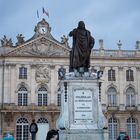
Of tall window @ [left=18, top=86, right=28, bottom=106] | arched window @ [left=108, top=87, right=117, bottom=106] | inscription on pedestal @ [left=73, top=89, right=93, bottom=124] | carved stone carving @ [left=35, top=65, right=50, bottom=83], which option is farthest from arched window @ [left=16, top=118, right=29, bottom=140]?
inscription on pedestal @ [left=73, top=89, right=93, bottom=124]

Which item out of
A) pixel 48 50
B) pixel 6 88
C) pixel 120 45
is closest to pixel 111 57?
pixel 120 45

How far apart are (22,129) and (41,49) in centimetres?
879

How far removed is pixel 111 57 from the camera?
46.9 metres

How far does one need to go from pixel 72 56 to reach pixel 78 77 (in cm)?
90

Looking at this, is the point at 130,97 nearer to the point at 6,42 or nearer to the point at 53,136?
the point at 6,42

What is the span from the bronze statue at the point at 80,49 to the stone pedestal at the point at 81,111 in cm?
52

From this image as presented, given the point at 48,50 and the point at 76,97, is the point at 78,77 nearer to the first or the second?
the point at 76,97

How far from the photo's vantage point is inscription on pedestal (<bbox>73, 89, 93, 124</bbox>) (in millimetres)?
13852

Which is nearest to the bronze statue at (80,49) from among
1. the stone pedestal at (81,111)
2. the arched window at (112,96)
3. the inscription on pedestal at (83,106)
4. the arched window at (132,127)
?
the stone pedestal at (81,111)

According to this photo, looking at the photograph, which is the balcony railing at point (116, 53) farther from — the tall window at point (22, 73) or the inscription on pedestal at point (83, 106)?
the inscription on pedestal at point (83, 106)

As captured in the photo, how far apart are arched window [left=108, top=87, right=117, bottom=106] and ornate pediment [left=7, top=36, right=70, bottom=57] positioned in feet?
21.1

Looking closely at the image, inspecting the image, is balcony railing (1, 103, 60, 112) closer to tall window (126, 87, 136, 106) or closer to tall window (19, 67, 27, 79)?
tall window (19, 67, 27, 79)

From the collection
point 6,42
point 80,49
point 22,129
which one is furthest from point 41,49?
point 80,49

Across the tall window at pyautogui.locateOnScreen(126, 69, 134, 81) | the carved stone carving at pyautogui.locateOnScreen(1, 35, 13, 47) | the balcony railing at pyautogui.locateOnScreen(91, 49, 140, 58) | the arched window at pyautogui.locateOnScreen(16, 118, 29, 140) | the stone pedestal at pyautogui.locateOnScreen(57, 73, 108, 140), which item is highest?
the carved stone carving at pyautogui.locateOnScreen(1, 35, 13, 47)
